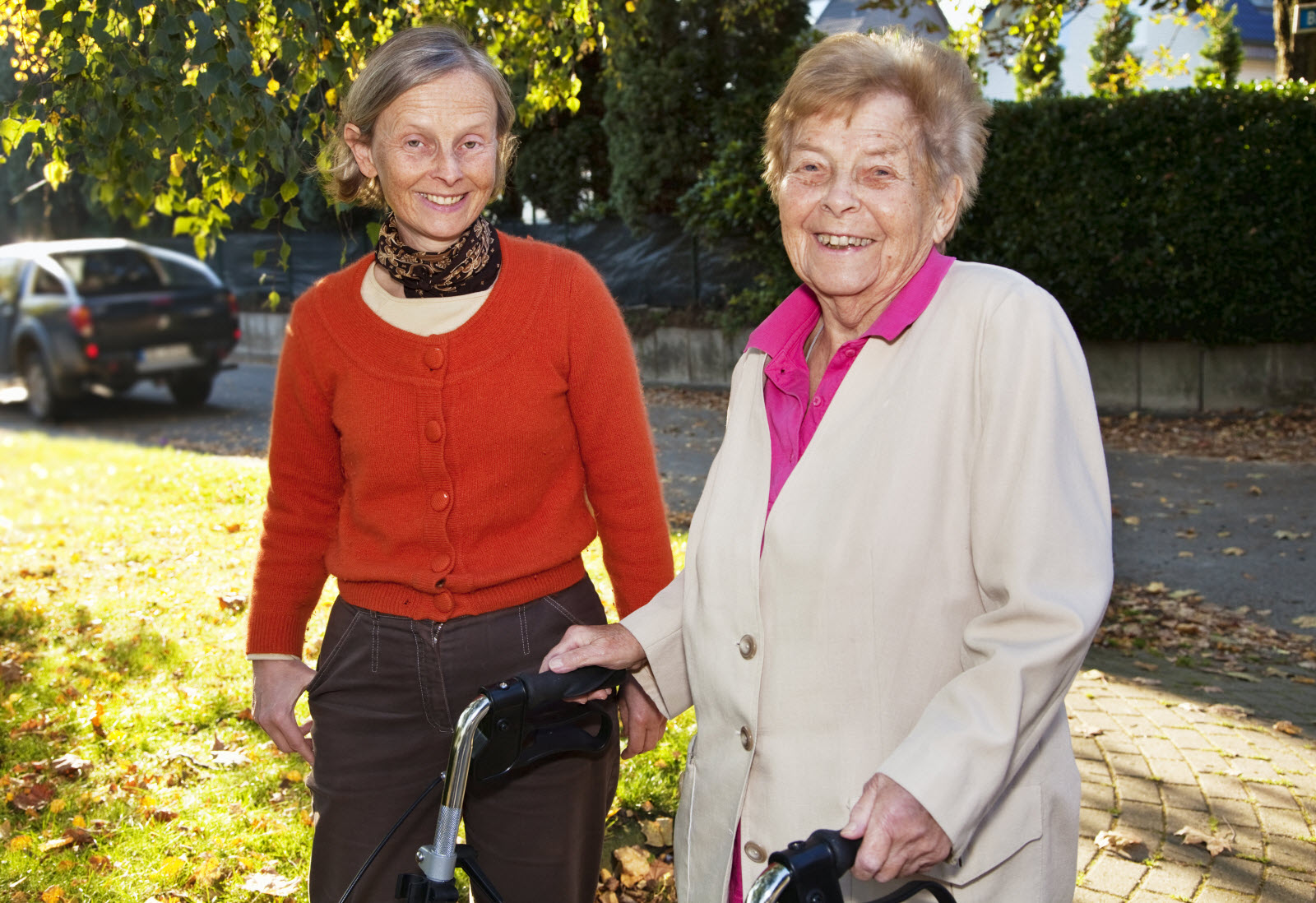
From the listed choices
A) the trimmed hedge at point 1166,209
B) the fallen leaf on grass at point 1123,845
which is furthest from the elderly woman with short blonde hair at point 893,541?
the trimmed hedge at point 1166,209

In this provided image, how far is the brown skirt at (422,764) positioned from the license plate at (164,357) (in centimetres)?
1384

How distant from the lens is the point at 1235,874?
372 centimetres

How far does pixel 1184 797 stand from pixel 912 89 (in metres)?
3.22

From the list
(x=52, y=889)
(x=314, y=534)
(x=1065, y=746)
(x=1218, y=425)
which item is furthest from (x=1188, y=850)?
(x=1218, y=425)

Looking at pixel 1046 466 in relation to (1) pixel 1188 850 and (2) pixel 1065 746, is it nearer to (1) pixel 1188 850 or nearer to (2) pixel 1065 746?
(2) pixel 1065 746

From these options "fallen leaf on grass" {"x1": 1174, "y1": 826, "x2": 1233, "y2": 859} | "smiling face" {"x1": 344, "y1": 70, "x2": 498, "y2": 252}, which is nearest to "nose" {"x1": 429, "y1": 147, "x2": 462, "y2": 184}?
"smiling face" {"x1": 344, "y1": 70, "x2": 498, "y2": 252}

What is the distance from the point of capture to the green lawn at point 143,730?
154 inches

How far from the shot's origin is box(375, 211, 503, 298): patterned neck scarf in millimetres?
2416

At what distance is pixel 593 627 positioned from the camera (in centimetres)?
229

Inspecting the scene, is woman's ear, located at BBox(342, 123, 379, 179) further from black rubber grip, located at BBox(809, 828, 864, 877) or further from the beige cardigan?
black rubber grip, located at BBox(809, 828, 864, 877)

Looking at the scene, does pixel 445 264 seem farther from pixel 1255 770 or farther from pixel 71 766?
pixel 1255 770

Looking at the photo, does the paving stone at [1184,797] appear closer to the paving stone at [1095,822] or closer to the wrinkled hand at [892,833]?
the paving stone at [1095,822]

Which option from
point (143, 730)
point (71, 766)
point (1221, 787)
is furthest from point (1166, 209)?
point (71, 766)

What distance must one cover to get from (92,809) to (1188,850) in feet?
12.2
